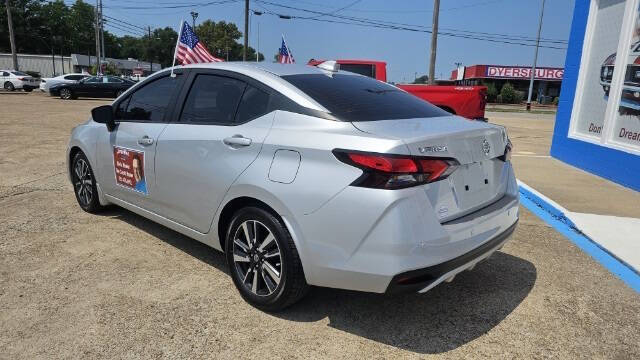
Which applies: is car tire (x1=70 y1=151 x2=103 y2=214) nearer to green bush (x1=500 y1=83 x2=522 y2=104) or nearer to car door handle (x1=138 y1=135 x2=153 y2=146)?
car door handle (x1=138 y1=135 x2=153 y2=146)

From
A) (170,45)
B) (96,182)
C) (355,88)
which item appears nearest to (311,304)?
(355,88)

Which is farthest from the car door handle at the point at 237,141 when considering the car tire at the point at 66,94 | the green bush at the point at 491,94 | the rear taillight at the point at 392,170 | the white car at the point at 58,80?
the green bush at the point at 491,94

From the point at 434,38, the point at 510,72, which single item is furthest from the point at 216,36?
the point at 434,38

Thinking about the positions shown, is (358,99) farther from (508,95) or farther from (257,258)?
(508,95)

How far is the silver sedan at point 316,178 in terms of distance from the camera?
98.9 inches

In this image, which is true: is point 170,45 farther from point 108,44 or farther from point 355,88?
point 355,88

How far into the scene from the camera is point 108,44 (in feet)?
362

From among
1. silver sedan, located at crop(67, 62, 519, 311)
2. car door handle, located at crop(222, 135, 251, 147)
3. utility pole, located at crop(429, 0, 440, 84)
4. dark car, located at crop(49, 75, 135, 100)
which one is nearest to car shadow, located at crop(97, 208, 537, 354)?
silver sedan, located at crop(67, 62, 519, 311)

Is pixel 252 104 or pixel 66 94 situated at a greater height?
pixel 252 104

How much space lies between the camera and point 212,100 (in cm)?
358

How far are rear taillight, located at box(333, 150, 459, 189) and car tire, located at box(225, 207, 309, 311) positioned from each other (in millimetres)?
654

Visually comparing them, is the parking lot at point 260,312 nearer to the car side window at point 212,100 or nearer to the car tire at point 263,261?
the car tire at point 263,261

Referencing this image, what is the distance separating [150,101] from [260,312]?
2176mm

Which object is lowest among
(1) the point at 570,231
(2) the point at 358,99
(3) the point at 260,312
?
(3) the point at 260,312
